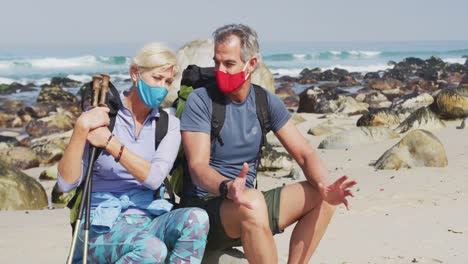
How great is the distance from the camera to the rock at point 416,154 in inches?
399

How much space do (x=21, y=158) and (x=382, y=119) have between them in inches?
271

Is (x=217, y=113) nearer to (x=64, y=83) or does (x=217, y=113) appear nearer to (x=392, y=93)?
(x=392, y=93)

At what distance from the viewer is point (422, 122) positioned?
13617 mm

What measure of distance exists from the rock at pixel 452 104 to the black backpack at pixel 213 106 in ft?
34.1

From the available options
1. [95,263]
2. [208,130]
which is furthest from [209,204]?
[95,263]

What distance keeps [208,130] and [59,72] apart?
4433 centimetres

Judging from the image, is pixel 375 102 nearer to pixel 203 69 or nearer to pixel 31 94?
pixel 31 94

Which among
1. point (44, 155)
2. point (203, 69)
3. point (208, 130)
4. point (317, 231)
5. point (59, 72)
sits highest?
point (203, 69)

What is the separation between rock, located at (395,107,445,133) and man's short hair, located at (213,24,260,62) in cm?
909

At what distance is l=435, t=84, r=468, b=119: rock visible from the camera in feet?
48.5

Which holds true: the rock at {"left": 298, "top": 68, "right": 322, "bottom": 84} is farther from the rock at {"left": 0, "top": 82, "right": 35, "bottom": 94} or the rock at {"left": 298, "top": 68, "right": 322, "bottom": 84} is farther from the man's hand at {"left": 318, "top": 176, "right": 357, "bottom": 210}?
the man's hand at {"left": 318, "top": 176, "right": 357, "bottom": 210}

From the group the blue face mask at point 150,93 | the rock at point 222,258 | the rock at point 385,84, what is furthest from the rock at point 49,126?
the rock at point 385,84

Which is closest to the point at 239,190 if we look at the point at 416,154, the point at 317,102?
the point at 416,154

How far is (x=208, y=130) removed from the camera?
4855mm
